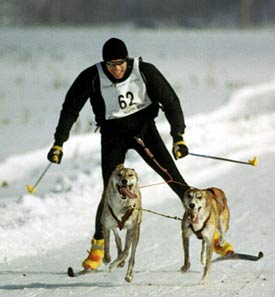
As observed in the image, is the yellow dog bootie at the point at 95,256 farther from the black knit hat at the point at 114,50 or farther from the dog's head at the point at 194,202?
the black knit hat at the point at 114,50

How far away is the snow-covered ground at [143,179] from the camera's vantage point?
5879mm

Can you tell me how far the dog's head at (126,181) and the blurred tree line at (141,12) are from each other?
113 ft

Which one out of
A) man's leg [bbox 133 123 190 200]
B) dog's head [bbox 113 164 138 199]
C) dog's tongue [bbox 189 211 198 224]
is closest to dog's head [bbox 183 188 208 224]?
dog's tongue [bbox 189 211 198 224]

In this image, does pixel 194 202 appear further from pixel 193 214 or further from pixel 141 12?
pixel 141 12

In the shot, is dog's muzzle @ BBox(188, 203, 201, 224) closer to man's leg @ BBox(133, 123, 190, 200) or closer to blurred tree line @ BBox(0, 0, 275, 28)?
man's leg @ BBox(133, 123, 190, 200)

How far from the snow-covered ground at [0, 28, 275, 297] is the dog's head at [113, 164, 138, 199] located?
1028mm

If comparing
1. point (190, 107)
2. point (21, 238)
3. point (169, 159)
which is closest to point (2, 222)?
point (21, 238)

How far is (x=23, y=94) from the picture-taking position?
19.7 m

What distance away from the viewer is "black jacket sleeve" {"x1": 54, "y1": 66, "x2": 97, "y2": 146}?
5.33 meters

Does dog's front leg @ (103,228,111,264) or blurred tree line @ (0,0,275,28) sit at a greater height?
blurred tree line @ (0,0,275,28)

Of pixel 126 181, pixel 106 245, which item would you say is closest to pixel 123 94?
pixel 126 181

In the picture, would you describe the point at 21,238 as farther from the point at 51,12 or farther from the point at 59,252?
the point at 51,12

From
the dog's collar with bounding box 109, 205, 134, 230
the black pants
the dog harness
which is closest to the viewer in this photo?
the dog's collar with bounding box 109, 205, 134, 230

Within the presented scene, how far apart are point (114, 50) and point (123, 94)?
423 millimetres
